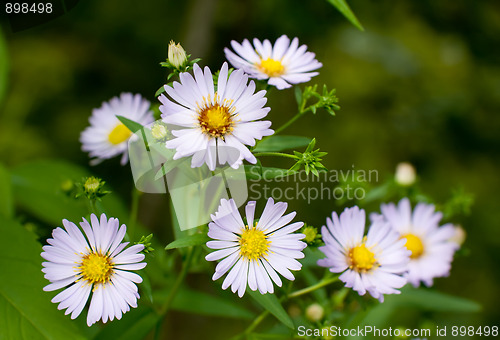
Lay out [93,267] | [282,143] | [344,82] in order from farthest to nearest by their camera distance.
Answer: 1. [344,82]
2. [282,143]
3. [93,267]

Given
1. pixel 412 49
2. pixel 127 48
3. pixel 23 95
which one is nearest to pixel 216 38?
pixel 127 48

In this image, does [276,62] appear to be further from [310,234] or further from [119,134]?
[119,134]

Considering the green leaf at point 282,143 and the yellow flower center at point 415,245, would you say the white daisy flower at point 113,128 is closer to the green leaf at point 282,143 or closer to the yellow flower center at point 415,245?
the green leaf at point 282,143

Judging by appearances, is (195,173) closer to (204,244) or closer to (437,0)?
(204,244)

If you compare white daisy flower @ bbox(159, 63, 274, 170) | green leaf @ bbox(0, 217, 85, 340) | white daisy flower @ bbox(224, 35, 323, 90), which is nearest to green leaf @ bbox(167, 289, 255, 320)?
green leaf @ bbox(0, 217, 85, 340)

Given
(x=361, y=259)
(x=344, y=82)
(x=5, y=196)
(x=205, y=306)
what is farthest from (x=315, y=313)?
(x=344, y=82)

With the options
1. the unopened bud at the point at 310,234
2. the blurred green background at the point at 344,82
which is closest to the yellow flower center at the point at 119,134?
the unopened bud at the point at 310,234
